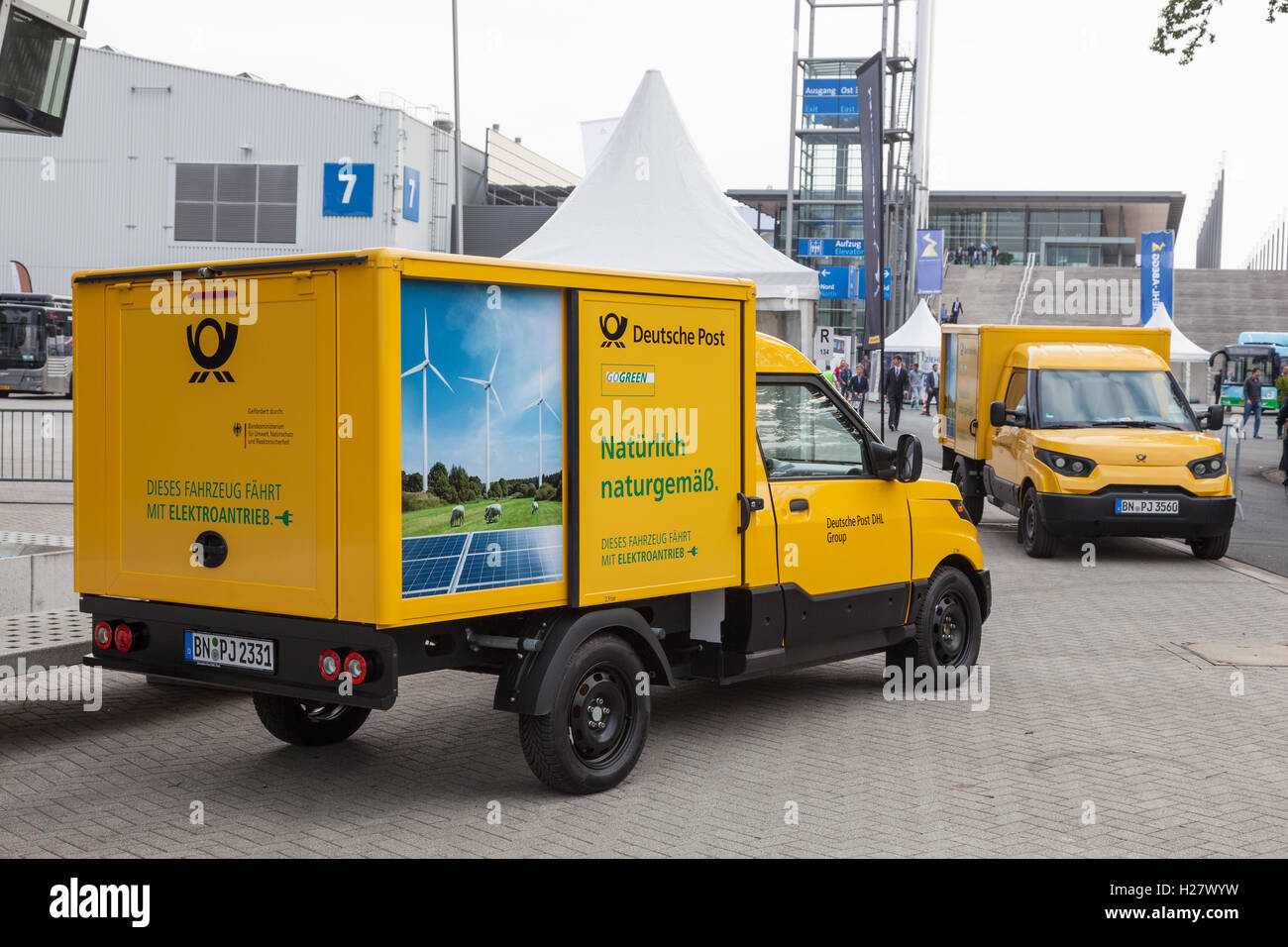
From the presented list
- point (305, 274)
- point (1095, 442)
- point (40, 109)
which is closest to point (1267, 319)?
point (1095, 442)

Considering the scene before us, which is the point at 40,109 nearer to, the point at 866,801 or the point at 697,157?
the point at 697,157

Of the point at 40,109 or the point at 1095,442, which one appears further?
the point at 1095,442

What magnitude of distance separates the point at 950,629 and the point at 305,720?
12.8 ft

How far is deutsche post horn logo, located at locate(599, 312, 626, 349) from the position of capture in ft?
20.4

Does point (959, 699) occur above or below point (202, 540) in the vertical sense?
below

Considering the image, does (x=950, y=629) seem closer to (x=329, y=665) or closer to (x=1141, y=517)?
(x=329, y=665)

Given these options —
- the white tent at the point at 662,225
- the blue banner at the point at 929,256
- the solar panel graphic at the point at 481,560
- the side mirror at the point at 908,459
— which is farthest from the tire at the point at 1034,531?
the blue banner at the point at 929,256

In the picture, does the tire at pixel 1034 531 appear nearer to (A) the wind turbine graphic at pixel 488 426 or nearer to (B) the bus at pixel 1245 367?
(A) the wind turbine graphic at pixel 488 426

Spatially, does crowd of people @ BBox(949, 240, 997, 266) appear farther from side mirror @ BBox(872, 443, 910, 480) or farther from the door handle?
the door handle

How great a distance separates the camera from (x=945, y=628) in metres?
8.64

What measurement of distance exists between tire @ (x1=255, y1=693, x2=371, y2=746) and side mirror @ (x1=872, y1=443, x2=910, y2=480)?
121 inches
